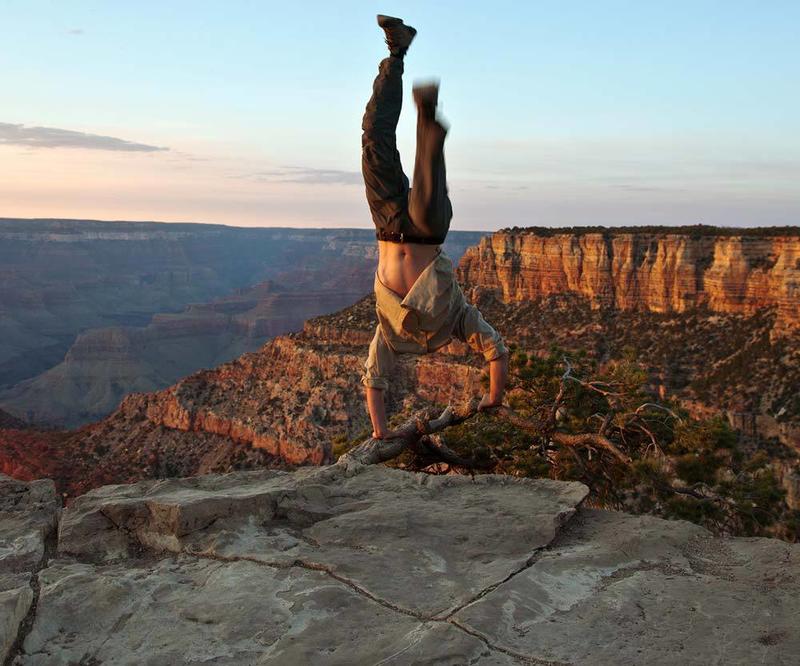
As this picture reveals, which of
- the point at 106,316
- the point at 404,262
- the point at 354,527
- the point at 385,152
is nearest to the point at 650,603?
the point at 354,527

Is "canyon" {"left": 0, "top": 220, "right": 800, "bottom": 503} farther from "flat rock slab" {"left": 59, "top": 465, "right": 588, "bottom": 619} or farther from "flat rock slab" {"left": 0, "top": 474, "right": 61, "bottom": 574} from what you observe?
"flat rock slab" {"left": 0, "top": 474, "right": 61, "bottom": 574}

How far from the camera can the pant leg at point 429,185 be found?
484 cm

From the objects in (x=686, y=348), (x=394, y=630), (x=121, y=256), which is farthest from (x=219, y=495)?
(x=121, y=256)

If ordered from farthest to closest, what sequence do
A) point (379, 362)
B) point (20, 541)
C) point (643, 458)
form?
1. point (643, 458)
2. point (379, 362)
3. point (20, 541)

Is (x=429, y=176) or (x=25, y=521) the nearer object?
(x=25, y=521)

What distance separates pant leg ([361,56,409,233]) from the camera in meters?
5.09

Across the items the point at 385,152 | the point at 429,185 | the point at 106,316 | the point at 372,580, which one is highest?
the point at 385,152

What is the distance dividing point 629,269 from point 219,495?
4457 cm

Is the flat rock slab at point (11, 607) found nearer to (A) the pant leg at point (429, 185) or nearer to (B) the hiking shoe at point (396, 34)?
(A) the pant leg at point (429, 185)

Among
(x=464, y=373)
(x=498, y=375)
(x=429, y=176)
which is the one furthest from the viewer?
(x=464, y=373)

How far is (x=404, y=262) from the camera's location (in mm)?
5426

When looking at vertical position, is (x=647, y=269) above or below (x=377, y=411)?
above

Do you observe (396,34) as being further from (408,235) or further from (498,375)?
(498,375)

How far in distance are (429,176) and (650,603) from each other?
2833mm
